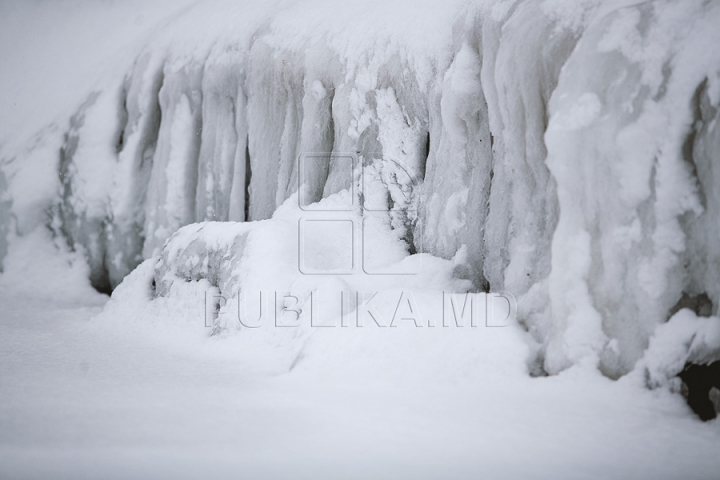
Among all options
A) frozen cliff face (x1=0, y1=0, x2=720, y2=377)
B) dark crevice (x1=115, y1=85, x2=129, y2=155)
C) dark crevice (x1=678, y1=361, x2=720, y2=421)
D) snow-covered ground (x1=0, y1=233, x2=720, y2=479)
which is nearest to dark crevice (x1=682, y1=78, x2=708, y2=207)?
frozen cliff face (x1=0, y1=0, x2=720, y2=377)

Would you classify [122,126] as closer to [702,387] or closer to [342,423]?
[342,423]

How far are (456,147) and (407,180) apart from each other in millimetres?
679

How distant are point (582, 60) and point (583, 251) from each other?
2.42ft

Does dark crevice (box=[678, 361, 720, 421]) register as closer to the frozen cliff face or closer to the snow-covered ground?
the snow-covered ground

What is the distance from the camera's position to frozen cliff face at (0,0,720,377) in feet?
6.25

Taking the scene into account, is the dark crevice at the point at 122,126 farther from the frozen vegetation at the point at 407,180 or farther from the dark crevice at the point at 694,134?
the dark crevice at the point at 694,134

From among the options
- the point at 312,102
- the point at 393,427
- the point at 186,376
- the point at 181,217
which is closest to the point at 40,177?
the point at 181,217

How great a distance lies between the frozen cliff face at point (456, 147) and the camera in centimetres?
190

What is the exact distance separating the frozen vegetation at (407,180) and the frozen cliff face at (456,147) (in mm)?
10

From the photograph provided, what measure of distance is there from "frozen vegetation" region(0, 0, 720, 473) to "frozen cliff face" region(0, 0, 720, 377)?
0.01 m

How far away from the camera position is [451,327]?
236 cm

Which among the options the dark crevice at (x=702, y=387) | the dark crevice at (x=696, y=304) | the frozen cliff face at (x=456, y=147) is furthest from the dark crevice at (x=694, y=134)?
the dark crevice at (x=702, y=387)

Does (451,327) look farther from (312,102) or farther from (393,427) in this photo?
(312,102)

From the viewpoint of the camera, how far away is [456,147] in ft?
10.3
